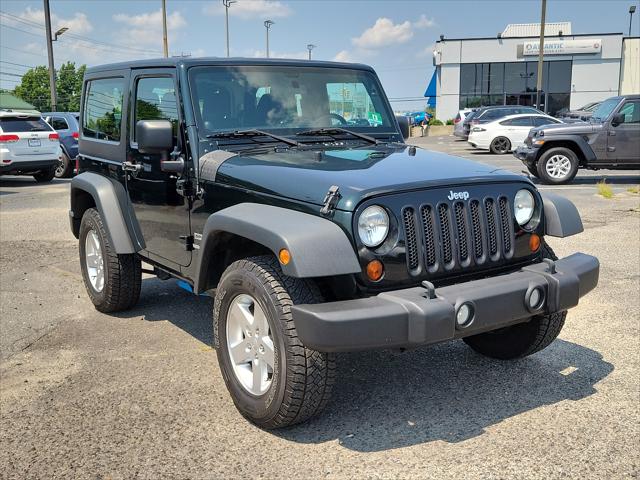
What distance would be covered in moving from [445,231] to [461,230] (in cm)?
11

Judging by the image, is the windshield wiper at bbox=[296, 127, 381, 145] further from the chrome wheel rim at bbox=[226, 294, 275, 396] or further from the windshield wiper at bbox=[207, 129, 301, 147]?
the chrome wheel rim at bbox=[226, 294, 275, 396]

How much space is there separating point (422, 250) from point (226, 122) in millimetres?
1738

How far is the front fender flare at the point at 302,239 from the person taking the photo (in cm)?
306

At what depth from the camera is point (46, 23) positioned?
3241 cm

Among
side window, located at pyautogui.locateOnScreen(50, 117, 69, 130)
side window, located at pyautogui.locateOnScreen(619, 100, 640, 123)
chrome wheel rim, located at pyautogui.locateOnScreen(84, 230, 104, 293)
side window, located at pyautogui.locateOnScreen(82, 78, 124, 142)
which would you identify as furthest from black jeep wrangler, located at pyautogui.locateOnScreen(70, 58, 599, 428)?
side window, located at pyautogui.locateOnScreen(50, 117, 69, 130)

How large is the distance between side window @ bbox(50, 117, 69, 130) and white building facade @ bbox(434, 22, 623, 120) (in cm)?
3303

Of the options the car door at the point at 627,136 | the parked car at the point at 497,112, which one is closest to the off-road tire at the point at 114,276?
the car door at the point at 627,136

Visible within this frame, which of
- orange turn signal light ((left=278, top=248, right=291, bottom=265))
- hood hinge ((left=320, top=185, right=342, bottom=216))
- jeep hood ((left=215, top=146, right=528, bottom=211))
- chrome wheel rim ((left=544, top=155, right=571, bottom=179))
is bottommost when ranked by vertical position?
chrome wheel rim ((left=544, top=155, right=571, bottom=179))

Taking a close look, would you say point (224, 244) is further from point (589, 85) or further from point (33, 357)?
point (589, 85)

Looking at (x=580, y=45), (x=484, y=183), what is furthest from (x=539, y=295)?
(x=580, y=45)

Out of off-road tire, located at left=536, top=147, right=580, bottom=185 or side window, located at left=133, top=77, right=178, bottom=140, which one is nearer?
side window, located at left=133, top=77, right=178, bottom=140

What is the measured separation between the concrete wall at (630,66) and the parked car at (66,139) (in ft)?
128

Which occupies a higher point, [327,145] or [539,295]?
[327,145]

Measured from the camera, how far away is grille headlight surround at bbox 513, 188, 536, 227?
3.76 m
